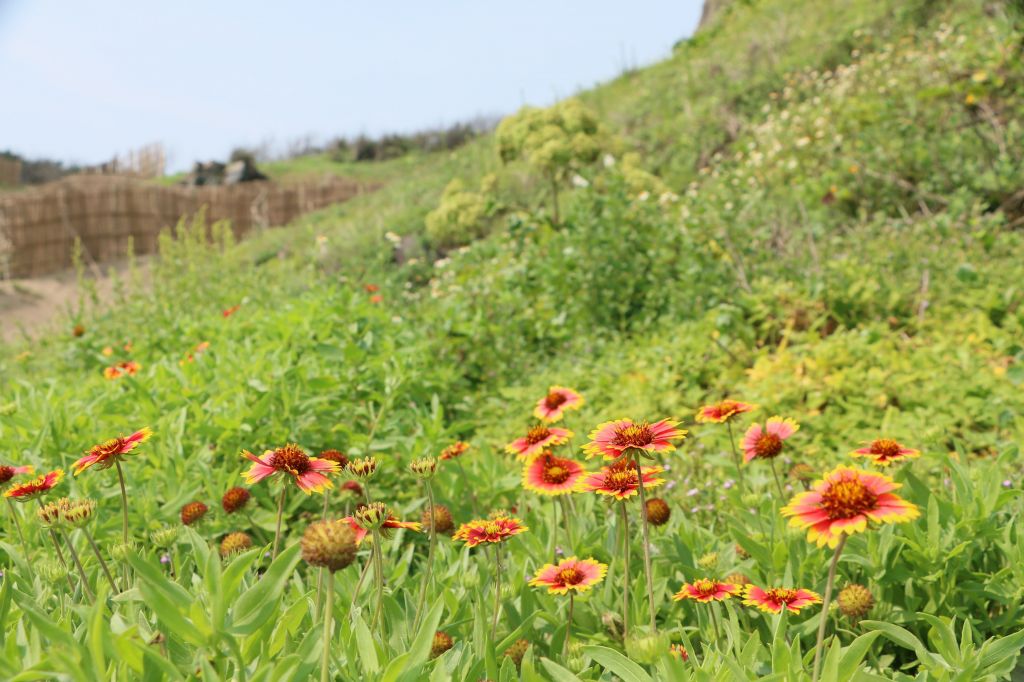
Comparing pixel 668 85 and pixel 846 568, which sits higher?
pixel 668 85

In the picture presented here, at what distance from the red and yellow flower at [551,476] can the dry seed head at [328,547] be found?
0.60m

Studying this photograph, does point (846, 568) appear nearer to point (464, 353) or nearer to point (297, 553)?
point (297, 553)

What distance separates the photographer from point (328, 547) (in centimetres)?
88

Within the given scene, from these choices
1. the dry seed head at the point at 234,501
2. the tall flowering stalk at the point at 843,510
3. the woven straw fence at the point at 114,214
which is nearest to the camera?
the tall flowering stalk at the point at 843,510

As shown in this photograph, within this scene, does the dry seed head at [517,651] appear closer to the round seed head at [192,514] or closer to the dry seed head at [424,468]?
the dry seed head at [424,468]

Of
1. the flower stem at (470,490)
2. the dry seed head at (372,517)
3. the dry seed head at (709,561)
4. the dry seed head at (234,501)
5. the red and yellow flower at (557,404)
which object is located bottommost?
the flower stem at (470,490)

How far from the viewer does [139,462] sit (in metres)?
2.43

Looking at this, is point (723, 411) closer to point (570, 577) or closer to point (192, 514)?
point (570, 577)

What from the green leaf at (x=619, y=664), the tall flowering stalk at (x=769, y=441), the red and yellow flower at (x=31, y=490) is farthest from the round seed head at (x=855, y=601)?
the red and yellow flower at (x=31, y=490)

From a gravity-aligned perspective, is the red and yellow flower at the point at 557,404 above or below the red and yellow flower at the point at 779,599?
above

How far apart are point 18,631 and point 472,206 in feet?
20.1

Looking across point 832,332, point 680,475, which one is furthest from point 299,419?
point 832,332

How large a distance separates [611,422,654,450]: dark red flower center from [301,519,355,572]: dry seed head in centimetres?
55

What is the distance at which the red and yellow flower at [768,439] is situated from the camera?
5.60 feet
